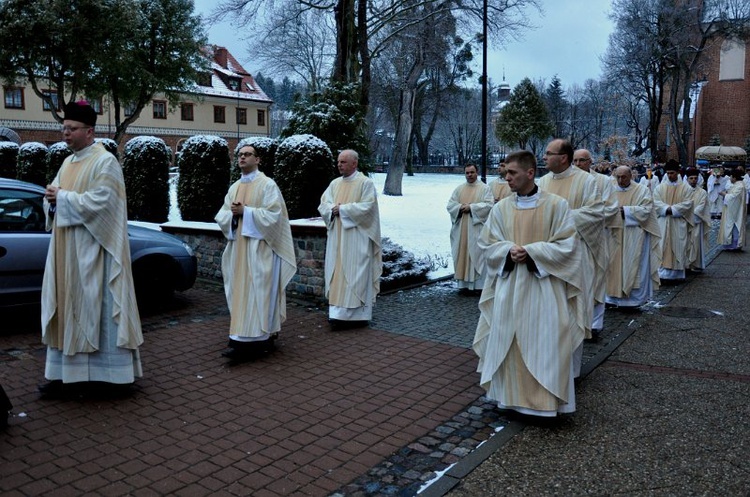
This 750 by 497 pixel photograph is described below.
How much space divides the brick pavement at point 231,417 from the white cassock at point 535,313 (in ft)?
2.29

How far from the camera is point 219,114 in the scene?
55094mm

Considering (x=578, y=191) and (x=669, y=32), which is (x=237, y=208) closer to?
(x=578, y=191)

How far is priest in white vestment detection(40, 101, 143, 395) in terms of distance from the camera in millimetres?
5473

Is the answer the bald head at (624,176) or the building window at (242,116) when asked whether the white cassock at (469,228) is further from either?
the building window at (242,116)

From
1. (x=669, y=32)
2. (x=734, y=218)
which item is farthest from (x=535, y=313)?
(x=669, y=32)

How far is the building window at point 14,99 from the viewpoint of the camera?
42250 mm

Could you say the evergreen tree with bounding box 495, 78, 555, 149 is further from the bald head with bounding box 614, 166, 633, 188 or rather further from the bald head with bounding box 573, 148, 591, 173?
the bald head with bounding box 573, 148, 591, 173

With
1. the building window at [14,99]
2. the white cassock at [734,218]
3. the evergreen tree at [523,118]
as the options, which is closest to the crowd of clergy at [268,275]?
the white cassock at [734,218]

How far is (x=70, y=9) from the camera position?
77.8 ft

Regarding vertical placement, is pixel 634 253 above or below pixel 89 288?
below

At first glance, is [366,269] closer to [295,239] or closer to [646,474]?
[295,239]

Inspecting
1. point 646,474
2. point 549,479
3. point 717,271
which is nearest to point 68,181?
point 549,479

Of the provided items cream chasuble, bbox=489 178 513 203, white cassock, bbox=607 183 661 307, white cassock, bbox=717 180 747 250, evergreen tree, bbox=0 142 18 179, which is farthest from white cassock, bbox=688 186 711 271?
evergreen tree, bbox=0 142 18 179

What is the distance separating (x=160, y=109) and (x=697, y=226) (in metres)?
45.0
